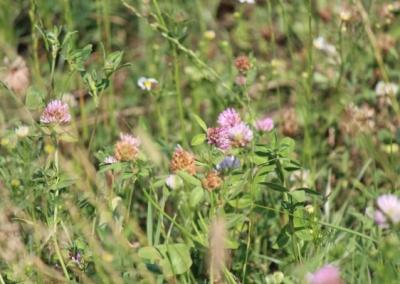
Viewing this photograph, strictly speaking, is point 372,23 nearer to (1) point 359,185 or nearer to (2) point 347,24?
(2) point 347,24

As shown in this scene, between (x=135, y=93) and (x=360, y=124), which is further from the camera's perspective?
(x=135, y=93)

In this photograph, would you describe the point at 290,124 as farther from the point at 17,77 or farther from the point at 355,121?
the point at 17,77

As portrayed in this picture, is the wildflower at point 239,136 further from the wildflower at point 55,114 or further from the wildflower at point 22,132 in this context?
the wildflower at point 22,132

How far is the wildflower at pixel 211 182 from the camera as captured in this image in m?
1.50

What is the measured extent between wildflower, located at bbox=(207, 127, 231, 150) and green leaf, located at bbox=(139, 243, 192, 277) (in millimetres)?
214

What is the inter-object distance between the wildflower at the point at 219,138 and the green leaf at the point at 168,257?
21cm

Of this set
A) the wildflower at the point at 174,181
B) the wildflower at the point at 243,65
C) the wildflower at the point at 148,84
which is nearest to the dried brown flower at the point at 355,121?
the wildflower at the point at 243,65

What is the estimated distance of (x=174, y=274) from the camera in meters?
1.55

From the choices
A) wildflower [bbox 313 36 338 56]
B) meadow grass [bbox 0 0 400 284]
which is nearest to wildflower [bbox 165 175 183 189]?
meadow grass [bbox 0 0 400 284]

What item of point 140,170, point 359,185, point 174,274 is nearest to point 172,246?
point 174,274

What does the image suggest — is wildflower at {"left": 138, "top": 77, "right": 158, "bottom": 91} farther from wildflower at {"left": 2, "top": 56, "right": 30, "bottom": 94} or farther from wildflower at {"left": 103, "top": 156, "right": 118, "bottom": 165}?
wildflower at {"left": 103, "top": 156, "right": 118, "bottom": 165}

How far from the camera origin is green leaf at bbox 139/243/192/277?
156cm

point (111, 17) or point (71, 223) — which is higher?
point (111, 17)

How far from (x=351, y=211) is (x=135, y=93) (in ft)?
3.56
